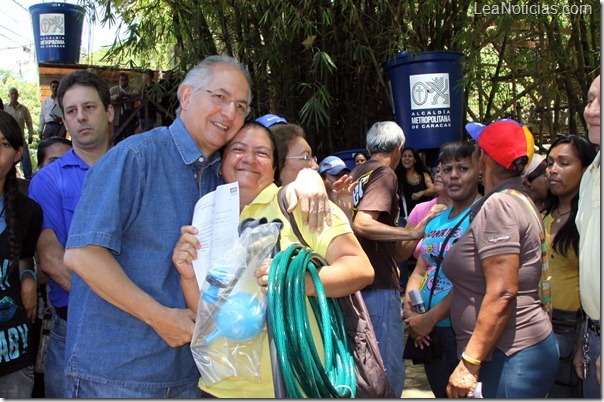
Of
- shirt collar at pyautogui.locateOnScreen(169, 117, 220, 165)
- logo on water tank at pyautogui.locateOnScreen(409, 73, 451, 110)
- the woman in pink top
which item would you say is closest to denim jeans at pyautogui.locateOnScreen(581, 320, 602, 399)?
the woman in pink top

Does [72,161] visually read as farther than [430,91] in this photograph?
No

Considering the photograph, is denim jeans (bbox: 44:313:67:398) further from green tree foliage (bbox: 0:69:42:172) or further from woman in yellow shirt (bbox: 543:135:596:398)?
green tree foliage (bbox: 0:69:42:172)

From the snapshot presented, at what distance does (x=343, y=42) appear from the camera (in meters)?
5.26

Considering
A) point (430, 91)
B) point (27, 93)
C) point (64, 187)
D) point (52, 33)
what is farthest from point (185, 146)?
point (27, 93)

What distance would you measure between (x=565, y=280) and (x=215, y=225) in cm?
190

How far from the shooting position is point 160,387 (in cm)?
172

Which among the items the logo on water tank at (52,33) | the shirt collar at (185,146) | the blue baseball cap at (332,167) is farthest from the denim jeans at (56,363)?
the logo on water tank at (52,33)

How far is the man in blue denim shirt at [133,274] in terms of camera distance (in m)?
1.62

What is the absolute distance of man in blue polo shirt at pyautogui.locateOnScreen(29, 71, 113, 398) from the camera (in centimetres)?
225

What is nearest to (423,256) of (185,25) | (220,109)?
(220,109)

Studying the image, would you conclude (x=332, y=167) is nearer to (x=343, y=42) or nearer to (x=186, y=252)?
(x=343, y=42)

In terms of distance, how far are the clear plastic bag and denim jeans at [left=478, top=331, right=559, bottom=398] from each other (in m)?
1.00

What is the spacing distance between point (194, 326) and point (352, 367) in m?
0.44

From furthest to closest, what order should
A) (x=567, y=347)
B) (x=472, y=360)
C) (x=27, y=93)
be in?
(x=27, y=93) < (x=567, y=347) < (x=472, y=360)
